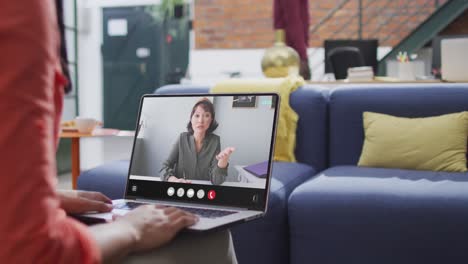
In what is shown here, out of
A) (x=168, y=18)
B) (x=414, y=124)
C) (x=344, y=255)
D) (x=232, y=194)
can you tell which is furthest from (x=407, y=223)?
(x=168, y=18)

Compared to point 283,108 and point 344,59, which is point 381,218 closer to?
point 283,108

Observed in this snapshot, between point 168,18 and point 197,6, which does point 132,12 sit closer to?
point 168,18

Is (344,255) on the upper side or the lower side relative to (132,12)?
lower

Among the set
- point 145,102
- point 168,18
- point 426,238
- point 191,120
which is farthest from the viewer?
point 168,18

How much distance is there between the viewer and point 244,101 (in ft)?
4.64

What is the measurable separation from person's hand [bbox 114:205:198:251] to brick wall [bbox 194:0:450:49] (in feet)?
21.2

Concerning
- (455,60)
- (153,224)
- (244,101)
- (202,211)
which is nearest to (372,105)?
(455,60)

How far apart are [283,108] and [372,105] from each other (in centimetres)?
42

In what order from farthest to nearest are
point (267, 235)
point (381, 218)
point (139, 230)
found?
1. point (267, 235)
2. point (381, 218)
3. point (139, 230)

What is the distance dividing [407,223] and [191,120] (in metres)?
0.97

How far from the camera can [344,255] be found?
6.72ft

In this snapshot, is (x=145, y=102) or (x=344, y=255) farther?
(x=344, y=255)

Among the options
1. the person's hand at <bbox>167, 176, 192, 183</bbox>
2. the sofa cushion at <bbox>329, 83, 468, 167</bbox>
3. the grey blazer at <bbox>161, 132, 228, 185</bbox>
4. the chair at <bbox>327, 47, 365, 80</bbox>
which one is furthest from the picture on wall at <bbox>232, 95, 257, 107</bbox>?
the chair at <bbox>327, 47, 365, 80</bbox>

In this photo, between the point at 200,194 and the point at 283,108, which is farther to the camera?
the point at 283,108
